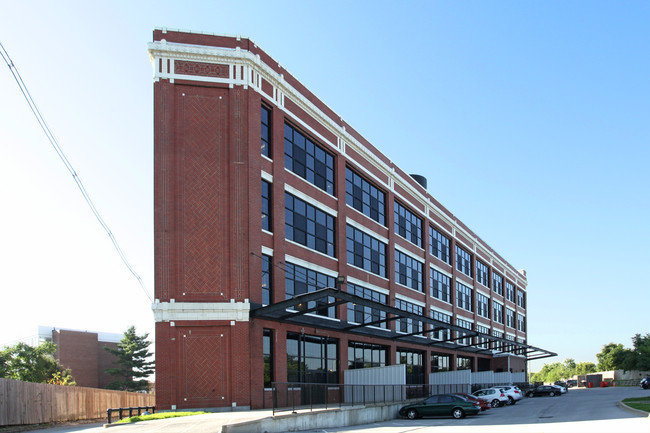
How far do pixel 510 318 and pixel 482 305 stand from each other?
15955 millimetres

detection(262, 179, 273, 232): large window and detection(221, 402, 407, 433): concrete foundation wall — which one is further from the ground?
detection(262, 179, 273, 232): large window

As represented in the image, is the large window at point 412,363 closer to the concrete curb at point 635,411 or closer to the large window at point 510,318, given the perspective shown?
the concrete curb at point 635,411

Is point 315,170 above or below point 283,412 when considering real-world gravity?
above

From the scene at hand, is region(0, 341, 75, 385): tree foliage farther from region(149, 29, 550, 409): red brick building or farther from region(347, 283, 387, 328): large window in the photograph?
region(149, 29, 550, 409): red brick building

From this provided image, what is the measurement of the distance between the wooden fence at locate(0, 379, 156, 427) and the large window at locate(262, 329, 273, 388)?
10.4 meters

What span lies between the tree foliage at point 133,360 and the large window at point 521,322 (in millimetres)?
51296

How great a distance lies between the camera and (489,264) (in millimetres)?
78250

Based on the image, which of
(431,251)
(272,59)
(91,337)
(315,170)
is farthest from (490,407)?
(91,337)

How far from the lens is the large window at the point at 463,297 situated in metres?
65.2

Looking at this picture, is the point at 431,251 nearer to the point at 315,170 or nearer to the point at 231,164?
the point at 315,170

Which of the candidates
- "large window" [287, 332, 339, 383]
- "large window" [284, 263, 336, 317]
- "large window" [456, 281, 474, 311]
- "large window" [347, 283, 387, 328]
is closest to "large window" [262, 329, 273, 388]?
"large window" [287, 332, 339, 383]

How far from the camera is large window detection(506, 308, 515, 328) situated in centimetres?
8579

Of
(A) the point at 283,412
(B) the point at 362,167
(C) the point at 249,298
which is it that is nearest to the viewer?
(A) the point at 283,412

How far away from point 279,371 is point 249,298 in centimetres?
438
